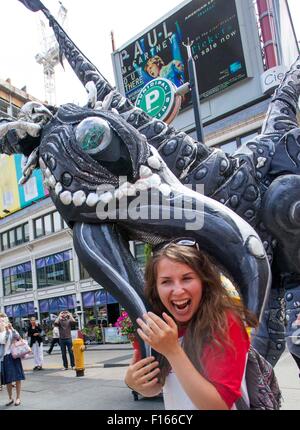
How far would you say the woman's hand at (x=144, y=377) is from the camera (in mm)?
1364

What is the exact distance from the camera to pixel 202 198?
6.33ft

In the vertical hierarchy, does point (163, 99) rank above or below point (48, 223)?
below

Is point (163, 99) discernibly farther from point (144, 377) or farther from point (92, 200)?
point (144, 377)

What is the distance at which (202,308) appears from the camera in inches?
54.2

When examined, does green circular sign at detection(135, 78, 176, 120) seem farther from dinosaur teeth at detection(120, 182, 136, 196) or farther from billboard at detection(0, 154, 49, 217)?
billboard at detection(0, 154, 49, 217)

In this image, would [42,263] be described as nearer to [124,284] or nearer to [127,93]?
[127,93]

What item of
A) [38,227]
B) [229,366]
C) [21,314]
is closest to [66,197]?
[229,366]

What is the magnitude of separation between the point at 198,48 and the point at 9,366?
53.4 ft

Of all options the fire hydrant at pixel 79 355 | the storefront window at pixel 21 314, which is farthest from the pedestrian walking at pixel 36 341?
the storefront window at pixel 21 314

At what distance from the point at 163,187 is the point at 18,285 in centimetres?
2896

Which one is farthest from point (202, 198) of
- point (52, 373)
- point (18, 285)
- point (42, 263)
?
point (18, 285)

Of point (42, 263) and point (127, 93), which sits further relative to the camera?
point (42, 263)

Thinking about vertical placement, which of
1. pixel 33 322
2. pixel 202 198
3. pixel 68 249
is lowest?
pixel 33 322

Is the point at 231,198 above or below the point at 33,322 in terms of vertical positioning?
above
